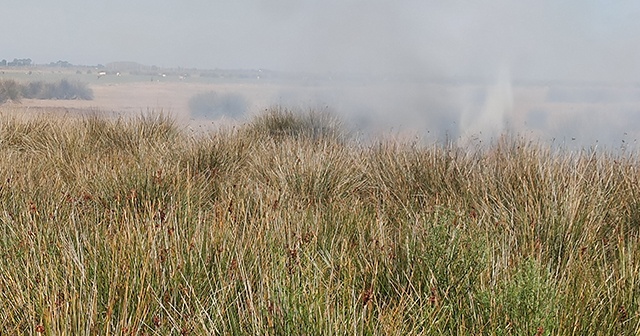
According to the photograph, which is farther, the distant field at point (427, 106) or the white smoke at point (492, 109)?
the white smoke at point (492, 109)

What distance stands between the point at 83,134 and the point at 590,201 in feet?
19.9

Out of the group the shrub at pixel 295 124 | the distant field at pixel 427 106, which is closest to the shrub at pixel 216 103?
the distant field at pixel 427 106

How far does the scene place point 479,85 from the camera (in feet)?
151

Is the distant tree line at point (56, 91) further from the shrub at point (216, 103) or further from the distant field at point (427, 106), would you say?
the shrub at point (216, 103)

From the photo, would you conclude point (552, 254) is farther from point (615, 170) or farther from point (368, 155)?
point (368, 155)

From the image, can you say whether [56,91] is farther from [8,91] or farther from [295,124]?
[295,124]

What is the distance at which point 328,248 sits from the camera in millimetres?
3102

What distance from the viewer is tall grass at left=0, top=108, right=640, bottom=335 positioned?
6.36 ft

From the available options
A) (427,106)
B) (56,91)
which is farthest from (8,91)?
(427,106)

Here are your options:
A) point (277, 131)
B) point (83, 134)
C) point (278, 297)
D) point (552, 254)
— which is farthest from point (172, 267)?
point (277, 131)

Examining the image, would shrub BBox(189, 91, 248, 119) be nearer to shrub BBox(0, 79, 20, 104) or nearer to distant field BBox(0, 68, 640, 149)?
distant field BBox(0, 68, 640, 149)

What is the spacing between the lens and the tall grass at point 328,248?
1.94m

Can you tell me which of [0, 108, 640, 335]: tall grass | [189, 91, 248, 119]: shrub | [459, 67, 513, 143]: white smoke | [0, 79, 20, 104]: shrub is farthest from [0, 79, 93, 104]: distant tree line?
[0, 108, 640, 335]: tall grass

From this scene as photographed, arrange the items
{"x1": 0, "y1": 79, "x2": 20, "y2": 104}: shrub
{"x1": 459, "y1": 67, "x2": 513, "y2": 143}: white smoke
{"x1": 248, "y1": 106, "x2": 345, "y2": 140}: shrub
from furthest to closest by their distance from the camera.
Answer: {"x1": 459, "y1": 67, "x2": 513, "y2": 143}: white smoke < {"x1": 0, "y1": 79, "x2": 20, "y2": 104}: shrub < {"x1": 248, "y1": 106, "x2": 345, "y2": 140}: shrub
